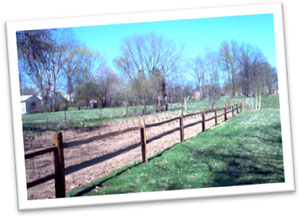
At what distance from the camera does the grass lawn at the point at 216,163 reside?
10.7ft

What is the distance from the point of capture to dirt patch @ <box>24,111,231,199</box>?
10.2ft

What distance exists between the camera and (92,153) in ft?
10.6

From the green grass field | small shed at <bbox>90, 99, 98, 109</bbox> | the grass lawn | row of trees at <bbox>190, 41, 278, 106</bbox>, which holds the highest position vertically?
row of trees at <bbox>190, 41, 278, 106</bbox>

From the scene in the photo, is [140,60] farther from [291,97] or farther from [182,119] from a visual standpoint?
[291,97]

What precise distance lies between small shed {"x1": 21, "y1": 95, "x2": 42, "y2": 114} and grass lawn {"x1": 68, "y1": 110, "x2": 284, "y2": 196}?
1.10 metres

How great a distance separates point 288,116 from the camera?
3.34m

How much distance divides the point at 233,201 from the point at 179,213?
0.70 metres

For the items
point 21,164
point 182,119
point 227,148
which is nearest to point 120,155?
point 182,119

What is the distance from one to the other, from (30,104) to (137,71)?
1371mm

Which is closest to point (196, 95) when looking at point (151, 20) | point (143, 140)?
point (143, 140)

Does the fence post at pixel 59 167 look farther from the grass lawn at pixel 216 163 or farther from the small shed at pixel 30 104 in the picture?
the small shed at pixel 30 104

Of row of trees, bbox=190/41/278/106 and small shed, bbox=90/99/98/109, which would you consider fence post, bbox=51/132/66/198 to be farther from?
row of trees, bbox=190/41/278/106

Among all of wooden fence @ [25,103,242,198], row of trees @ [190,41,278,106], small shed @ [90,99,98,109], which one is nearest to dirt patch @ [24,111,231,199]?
wooden fence @ [25,103,242,198]

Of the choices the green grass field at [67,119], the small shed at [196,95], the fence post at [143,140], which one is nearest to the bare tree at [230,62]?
the small shed at [196,95]
